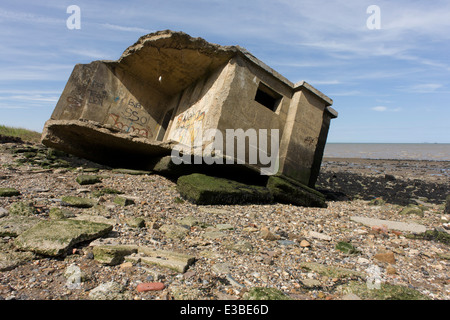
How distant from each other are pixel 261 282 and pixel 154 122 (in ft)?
27.0

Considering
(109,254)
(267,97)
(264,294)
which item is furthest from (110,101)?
(264,294)

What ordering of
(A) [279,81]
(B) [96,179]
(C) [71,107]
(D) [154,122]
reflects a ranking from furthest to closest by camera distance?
1. (D) [154,122]
2. (C) [71,107]
3. (A) [279,81]
4. (B) [96,179]

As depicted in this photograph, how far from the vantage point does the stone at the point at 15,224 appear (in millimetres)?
2748

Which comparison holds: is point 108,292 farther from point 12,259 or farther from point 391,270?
point 391,270

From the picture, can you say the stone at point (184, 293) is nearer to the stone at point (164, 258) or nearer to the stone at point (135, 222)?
the stone at point (164, 258)

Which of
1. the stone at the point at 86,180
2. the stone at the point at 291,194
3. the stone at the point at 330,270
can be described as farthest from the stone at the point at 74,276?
the stone at the point at 291,194

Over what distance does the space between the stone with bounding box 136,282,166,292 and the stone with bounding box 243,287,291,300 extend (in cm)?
72

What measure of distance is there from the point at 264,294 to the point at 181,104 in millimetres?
7506

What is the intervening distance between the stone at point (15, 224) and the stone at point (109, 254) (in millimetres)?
1024

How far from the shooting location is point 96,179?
18.3ft

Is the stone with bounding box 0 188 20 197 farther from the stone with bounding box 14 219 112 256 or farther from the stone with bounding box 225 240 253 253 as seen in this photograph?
the stone with bounding box 225 240 253 253
